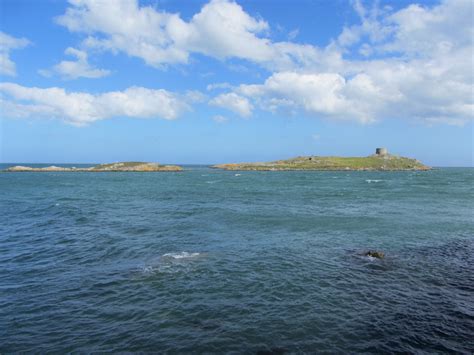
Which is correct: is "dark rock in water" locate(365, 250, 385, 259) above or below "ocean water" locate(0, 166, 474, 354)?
above

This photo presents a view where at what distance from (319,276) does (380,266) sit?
470 centimetres

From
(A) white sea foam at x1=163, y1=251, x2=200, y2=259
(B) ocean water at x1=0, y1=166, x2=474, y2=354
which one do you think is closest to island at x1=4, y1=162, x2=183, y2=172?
(B) ocean water at x1=0, y1=166, x2=474, y2=354

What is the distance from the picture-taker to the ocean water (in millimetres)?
12719

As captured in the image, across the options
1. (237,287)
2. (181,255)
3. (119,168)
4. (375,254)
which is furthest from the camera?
(119,168)

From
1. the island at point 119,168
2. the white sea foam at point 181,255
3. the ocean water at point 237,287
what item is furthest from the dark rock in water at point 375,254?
the island at point 119,168

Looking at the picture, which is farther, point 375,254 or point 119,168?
point 119,168

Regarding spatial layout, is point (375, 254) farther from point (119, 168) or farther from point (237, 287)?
point (119, 168)

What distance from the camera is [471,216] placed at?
1635 inches

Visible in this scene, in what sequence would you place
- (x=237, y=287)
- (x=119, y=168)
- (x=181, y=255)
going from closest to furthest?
(x=237, y=287), (x=181, y=255), (x=119, y=168)

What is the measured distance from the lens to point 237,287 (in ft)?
58.4

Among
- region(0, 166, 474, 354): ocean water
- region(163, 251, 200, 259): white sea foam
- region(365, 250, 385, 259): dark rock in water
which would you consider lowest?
region(0, 166, 474, 354): ocean water

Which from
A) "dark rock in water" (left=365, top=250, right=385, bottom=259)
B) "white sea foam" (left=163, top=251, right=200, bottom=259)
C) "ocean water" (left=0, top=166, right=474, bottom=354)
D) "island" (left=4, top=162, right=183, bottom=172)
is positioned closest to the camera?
"ocean water" (left=0, top=166, right=474, bottom=354)

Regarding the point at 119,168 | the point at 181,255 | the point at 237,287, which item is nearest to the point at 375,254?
the point at 237,287

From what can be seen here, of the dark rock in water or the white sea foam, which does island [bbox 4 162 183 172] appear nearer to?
the white sea foam
